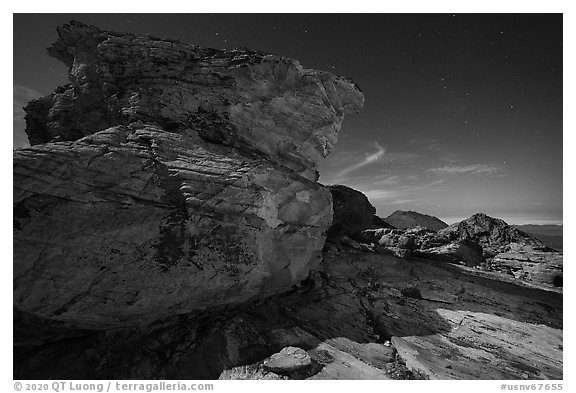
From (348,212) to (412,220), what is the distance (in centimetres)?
3280

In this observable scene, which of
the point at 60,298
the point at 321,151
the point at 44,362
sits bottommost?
the point at 44,362

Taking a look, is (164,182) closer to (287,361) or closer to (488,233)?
(287,361)

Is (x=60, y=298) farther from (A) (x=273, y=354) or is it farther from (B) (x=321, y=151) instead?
(B) (x=321, y=151)

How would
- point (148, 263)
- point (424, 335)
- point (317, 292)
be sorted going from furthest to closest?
point (317, 292) → point (424, 335) → point (148, 263)

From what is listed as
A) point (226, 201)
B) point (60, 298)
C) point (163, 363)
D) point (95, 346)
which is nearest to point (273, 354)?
point (163, 363)

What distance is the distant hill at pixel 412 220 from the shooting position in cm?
5162

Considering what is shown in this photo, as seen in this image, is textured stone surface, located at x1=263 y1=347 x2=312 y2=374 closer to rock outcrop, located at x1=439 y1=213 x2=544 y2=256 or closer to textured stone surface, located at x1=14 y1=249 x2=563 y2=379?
textured stone surface, located at x1=14 y1=249 x2=563 y2=379

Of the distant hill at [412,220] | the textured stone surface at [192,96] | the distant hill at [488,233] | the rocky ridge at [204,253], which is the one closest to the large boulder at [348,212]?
the rocky ridge at [204,253]

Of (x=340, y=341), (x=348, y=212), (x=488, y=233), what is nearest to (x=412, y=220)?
(x=488, y=233)

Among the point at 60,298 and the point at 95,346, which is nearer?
the point at 60,298

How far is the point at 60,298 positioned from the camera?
31.1 ft

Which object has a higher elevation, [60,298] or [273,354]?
[60,298]

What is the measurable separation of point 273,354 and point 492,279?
69.2 feet

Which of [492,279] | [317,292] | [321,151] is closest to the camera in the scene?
[317,292]
